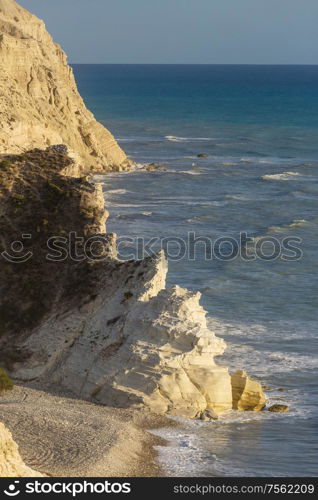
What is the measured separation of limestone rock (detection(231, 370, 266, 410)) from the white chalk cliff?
31 mm

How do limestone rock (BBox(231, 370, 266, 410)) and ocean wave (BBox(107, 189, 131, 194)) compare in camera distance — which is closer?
limestone rock (BBox(231, 370, 266, 410))

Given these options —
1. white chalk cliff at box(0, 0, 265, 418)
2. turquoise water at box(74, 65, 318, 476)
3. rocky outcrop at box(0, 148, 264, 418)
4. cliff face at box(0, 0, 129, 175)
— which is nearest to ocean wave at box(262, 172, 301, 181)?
turquoise water at box(74, 65, 318, 476)

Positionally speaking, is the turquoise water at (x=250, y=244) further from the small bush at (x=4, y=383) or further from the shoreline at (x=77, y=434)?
the small bush at (x=4, y=383)

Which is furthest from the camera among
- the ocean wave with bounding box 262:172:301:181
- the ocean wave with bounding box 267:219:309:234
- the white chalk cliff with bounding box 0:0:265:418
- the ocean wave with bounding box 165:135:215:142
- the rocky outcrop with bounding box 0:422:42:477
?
the ocean wave with bounding box 165:135:215:142

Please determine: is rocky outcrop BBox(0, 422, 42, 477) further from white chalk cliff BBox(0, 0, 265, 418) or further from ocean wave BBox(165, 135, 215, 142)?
ocean wave BBox(165, 135, 215, 142)

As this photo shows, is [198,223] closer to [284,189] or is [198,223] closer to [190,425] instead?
[284,189]

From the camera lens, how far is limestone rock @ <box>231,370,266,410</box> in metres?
34.2

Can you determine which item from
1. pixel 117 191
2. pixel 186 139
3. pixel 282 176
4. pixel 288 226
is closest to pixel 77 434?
pixel 288 226

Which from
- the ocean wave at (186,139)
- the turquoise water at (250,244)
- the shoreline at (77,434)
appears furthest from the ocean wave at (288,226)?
the ocean wave at (186,139)

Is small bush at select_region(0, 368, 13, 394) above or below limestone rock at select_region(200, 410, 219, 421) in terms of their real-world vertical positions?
above

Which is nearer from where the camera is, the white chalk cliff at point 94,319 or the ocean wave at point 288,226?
the white chalk cliff at point 94,319

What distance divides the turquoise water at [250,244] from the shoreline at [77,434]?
0.90 m

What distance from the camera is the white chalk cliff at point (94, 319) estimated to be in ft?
108
